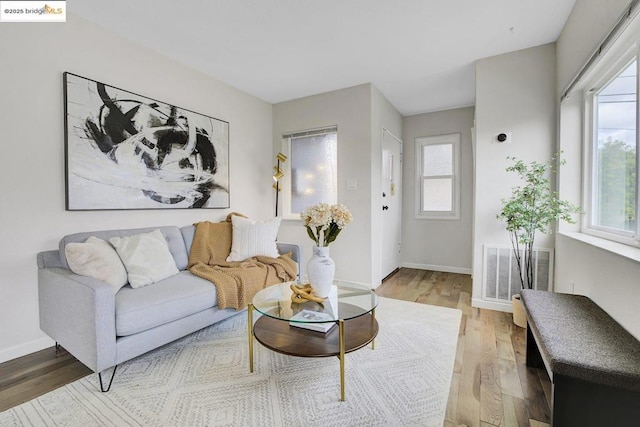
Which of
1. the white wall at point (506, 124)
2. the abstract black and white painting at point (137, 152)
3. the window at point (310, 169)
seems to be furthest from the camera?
the window at point (310, 169)

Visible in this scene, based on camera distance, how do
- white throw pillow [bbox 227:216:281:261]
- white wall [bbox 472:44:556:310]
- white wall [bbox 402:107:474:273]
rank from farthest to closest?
white wall [bbox 402:107:474:273]
white throw pillow [bbox 227:216:281:261]
white wall [bbox 472:44:556:310]

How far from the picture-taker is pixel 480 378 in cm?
171

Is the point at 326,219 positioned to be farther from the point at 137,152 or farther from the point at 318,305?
the point at 137,152

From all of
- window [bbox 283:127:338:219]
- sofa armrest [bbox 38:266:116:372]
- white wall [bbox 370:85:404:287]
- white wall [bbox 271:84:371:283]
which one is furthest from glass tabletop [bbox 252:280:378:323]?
window [bbox 283:127:338:219]

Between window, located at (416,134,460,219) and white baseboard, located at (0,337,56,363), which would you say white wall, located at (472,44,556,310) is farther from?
white baseboard, located at (0,337,56,363)

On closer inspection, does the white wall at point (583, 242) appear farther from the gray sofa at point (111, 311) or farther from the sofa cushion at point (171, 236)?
the sofa cushion at point (171, 236)

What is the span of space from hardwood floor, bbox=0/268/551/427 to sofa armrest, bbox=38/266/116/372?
23cm

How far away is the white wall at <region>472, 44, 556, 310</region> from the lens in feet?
8.41

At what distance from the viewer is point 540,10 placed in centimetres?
212

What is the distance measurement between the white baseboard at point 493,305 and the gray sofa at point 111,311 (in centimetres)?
238

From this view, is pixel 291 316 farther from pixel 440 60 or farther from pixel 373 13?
pixel 440 60

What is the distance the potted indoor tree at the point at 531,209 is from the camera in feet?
7.57

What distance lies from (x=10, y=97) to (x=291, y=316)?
2326mm

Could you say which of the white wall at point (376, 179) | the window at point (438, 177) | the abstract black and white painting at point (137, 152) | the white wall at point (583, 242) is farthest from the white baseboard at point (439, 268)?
the abstract black and white painting at point (137, 152)
